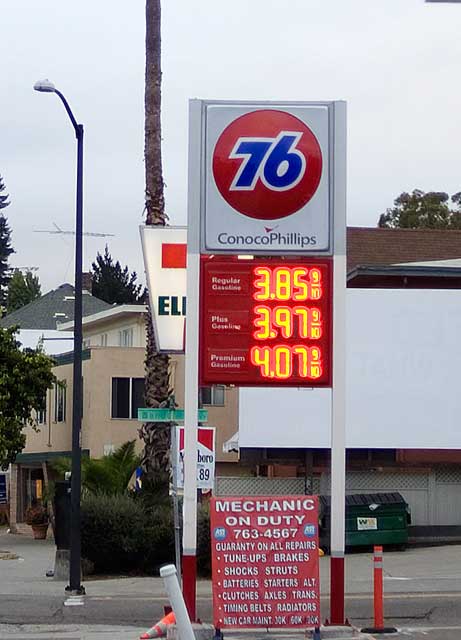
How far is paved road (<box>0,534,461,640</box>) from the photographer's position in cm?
1562

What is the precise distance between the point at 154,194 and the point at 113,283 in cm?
5999

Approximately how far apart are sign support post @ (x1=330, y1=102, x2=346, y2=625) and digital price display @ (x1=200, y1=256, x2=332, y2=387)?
0.16 metres

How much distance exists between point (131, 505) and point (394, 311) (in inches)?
368

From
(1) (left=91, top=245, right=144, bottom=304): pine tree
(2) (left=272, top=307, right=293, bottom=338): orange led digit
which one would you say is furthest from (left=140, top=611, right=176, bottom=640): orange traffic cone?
(1) (left=91, top=245, right=144, bottom=304): pine tree

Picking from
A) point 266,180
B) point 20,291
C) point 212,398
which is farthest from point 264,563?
point 20,291

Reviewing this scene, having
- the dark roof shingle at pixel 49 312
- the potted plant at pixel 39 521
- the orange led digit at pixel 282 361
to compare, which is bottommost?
the potted plant at pixel 39 521

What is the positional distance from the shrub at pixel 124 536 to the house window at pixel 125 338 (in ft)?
73.9

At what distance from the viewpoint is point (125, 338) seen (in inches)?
1844

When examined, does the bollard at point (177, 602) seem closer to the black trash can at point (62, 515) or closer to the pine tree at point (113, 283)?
the black trash can at point (62, 515)

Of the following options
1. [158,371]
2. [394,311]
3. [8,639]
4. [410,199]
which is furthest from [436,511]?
[410,199]

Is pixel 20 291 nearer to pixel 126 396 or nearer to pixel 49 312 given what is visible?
pixel 49 312

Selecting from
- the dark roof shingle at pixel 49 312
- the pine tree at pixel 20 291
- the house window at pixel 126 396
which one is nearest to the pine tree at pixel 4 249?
the pine tree at pixel 20 291

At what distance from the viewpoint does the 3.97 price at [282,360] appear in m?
12.3

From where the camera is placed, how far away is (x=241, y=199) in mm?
12875
